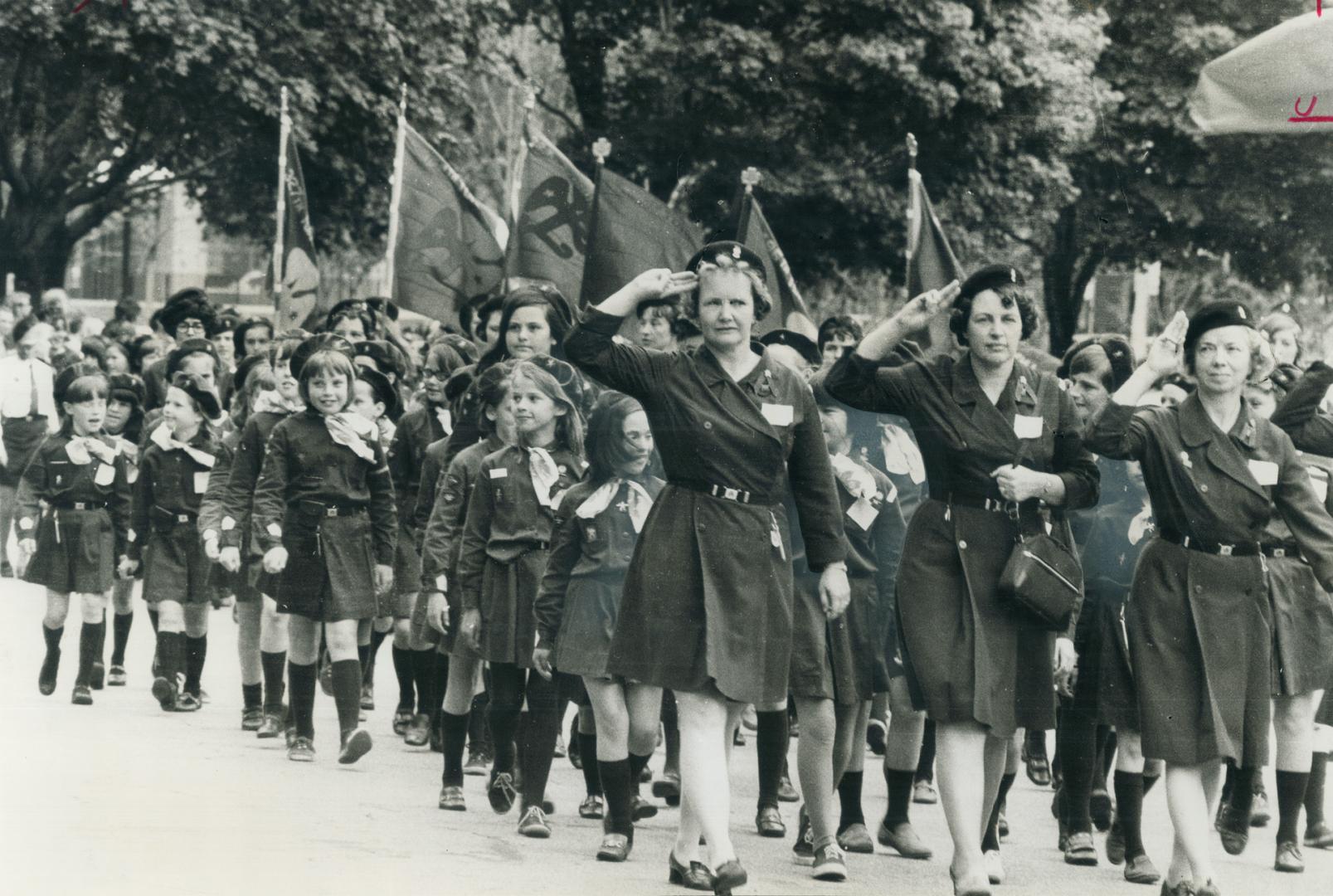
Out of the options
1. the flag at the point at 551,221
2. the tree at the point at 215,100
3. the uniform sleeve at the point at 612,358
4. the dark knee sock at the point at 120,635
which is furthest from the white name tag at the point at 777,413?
the tree at the point at 215,100

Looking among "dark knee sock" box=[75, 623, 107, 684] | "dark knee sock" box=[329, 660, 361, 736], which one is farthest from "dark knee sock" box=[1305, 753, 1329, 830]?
"dark knee sock" box=[75, 623, 107, 684]

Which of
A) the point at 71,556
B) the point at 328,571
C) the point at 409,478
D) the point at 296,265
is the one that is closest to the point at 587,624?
the point at 328,571

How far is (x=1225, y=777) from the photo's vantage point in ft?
28.8

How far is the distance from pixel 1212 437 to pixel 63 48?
810 inches

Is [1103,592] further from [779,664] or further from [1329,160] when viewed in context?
[1329,160]

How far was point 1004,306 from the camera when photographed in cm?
709

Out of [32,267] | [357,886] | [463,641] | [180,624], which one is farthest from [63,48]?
[357,886]

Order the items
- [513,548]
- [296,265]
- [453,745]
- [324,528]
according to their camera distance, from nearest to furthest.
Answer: [513,548] < [453,745] < [324,528] < [296,265]

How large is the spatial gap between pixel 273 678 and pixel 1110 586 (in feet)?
14.4

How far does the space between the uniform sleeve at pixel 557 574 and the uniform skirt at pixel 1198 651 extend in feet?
7.11

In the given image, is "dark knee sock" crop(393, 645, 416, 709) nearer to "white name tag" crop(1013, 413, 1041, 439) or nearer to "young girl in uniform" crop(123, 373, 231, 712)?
"young girl in uniform" crop(123, 373, 231, 712)

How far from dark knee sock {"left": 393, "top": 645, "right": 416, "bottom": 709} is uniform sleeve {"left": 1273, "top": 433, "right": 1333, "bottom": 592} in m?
5.10

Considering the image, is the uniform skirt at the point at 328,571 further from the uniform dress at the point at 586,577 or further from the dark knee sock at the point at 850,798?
the dark knee sock at the point at 850,798

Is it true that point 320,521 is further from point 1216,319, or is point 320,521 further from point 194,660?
point 1216,319
